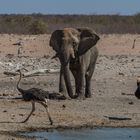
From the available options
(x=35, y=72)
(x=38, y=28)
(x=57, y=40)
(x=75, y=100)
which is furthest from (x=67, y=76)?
(x=38, y=28)

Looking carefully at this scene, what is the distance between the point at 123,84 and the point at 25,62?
815cm

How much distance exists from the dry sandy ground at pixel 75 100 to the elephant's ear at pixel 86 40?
1.35 m

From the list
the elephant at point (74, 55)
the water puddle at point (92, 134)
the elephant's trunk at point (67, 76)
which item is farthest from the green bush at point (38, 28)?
the water puddle at point (92, 134)

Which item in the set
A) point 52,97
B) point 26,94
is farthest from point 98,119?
point 52,97

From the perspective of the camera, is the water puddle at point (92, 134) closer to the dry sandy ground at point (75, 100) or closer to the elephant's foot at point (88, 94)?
the dry sandy ground at point (75, 100)

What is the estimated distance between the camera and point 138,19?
2670 inches

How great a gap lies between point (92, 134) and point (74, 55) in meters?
5.47

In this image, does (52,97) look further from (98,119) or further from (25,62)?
(25,62)

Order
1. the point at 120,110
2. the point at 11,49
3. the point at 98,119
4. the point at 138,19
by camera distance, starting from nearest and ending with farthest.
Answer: the point at 98,119
the point at 120,110
the point at 11,49
the point at 138,19

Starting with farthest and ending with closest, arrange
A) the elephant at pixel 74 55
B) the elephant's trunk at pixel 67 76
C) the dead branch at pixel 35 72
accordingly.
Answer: the dead branch at pixel 35 72 < the elephant at pixel 74 55 < the elephant's trunk at pixel 67 76

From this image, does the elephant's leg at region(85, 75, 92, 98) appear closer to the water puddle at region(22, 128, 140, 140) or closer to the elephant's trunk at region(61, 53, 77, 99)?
the elephant's trunk at region(61, 53, 77, 99)

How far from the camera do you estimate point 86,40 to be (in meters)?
20.3

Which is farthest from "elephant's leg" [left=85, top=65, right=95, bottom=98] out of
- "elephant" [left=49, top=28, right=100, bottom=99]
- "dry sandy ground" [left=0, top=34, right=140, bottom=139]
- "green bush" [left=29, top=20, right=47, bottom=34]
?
"green bush" [left=29, top=20, right=47, bottom=34]

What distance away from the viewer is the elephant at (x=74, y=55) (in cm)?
1938
